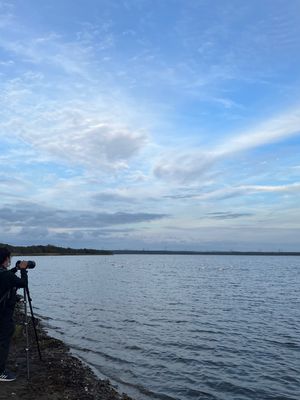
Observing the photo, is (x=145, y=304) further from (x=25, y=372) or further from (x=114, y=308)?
(x=25, y=372)

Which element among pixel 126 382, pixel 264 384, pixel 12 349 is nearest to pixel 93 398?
pixel 126 382

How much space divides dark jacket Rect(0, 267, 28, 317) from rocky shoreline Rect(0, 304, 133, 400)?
75.1 inches

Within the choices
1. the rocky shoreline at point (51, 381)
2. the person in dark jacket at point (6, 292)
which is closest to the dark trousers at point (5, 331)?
the person in dark jacket at point (6, 292)

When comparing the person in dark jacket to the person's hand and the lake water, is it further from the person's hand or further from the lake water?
the lake water

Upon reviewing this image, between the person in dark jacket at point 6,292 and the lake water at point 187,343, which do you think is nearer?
the person in dark jacket at point 6,292

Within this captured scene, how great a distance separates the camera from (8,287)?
31.2 ft

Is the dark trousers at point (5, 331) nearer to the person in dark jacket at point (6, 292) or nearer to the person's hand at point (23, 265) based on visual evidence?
the person in dark jacket at point (6, 292)

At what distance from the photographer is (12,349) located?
14.6m

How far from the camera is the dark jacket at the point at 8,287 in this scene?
945 centimetres

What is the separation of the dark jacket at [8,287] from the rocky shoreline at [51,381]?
6.25 ft

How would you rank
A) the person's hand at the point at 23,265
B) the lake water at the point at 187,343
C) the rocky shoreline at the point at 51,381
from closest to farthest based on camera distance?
1. the rocky shoreline at the point at 51,381
2. the person's hand at the point at 23,265
3. the lake water at the point at 187,343

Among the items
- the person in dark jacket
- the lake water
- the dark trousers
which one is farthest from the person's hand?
the lake water

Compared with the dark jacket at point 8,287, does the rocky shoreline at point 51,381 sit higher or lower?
lower

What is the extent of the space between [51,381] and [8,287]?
3.11 metres
